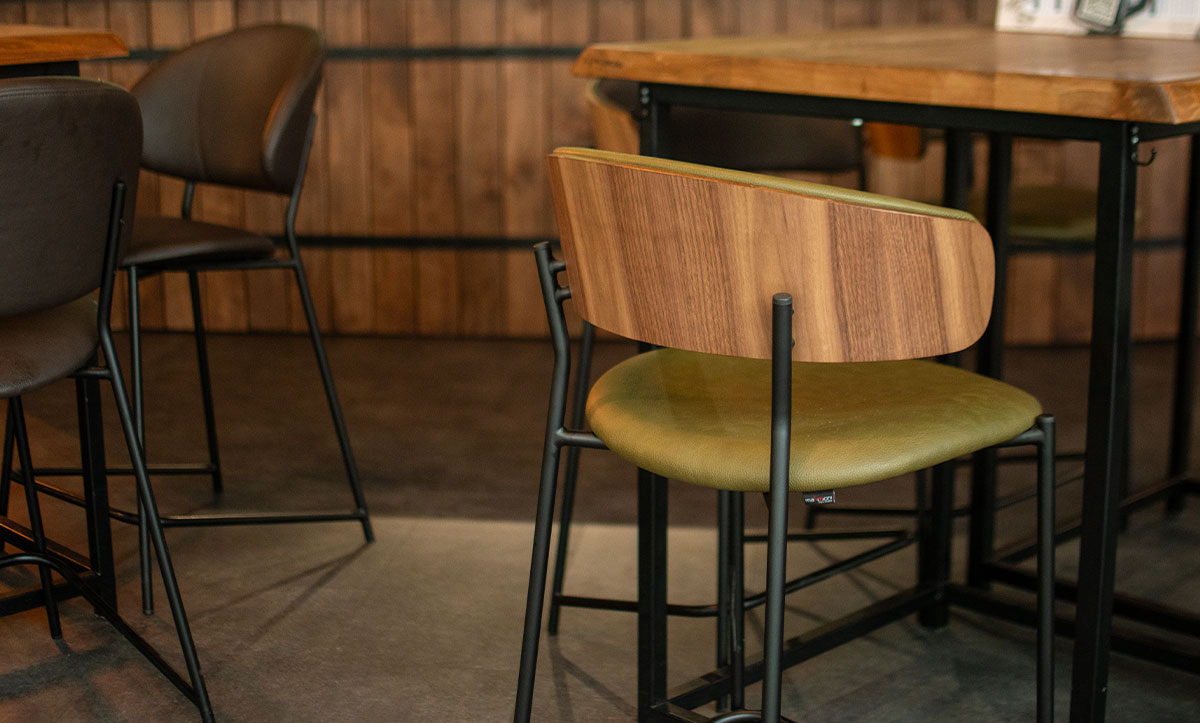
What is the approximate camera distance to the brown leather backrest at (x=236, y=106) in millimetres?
2244

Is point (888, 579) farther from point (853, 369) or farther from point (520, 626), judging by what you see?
point (853, 369)

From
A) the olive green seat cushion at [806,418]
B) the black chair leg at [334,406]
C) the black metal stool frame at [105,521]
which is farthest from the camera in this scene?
the black chair leg at [334,406]

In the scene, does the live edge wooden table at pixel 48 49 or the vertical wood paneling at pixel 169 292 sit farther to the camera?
the vertical wood paneling at pixel 169 292

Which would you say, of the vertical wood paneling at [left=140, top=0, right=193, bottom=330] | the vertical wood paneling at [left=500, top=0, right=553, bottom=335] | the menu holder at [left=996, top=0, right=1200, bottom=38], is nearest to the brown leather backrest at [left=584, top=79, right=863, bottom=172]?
the menu holder at [left=996, top=0, right=1200, bottom=38]

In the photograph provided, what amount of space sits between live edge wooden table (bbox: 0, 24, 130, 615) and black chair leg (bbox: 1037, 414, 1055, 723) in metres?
1.34

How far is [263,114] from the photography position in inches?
90.7

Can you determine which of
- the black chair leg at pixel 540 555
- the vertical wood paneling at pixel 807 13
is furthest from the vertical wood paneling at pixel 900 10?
the black chair leg at pixel 540 555

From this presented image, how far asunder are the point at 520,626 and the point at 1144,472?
1542mm

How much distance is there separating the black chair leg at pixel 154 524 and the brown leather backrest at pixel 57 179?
5.3 inches

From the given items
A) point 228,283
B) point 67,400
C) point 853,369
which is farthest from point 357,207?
point 853,369

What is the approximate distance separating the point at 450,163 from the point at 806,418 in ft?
9.63

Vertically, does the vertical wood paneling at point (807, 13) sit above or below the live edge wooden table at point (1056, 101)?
above

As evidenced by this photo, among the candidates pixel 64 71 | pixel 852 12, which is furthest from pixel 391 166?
pixel 64 71

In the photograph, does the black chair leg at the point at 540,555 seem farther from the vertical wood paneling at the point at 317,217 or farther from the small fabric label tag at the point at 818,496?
the vertical wood paneling at the point at 317,217
